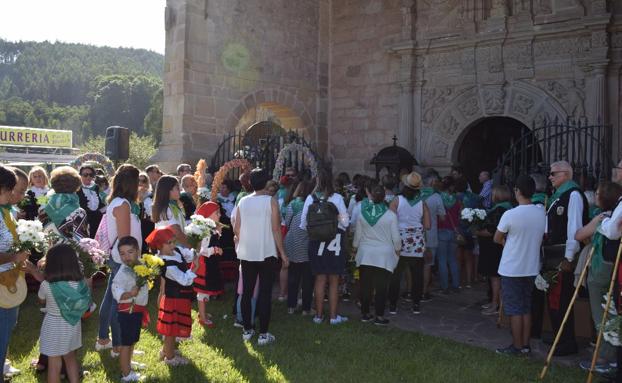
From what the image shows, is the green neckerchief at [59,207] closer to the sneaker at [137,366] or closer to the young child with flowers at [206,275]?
the young child with flowers at [206,275]

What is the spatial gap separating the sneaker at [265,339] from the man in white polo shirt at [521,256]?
223 cm

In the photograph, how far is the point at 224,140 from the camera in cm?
1158

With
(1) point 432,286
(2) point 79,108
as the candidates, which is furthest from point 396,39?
(2) point 79,108

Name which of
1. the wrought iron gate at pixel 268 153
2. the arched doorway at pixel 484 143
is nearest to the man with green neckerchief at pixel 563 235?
the wrought iron gate at pixel 268 153

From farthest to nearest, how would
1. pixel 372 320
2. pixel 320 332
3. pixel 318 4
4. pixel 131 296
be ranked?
pixel 318 4 → pixel 372 320 → pixel 320 332 → pixel 131 296

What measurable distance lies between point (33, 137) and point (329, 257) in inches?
1935

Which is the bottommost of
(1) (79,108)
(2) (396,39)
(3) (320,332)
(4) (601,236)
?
(3) (320,332)

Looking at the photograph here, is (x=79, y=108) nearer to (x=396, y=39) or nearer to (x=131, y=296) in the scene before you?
(x=396, y=39)

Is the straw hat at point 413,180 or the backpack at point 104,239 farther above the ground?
the straw hat at point 413,180

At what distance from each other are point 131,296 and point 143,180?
284cm

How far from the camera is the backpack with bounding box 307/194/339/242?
19.5 feet

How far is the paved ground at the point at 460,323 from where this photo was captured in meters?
5.72

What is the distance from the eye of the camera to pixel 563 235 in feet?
17.5

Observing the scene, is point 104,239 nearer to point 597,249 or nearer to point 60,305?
point 60,305
